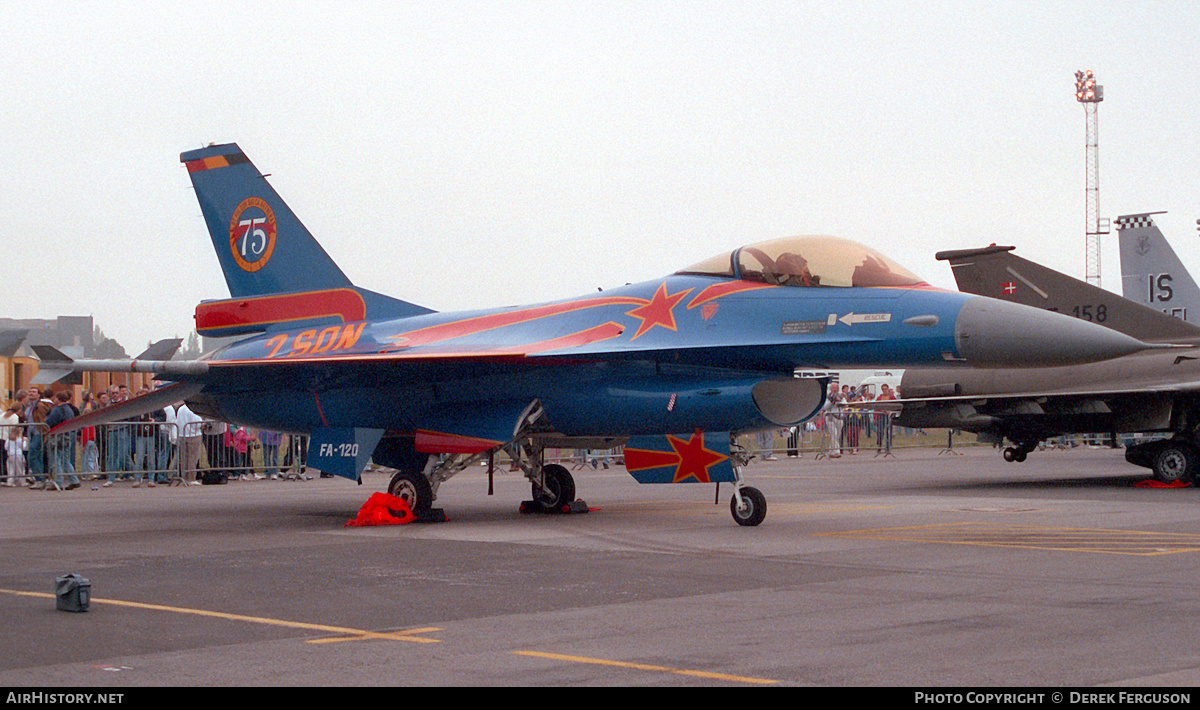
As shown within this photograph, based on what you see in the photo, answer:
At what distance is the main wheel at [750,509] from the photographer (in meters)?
11.6

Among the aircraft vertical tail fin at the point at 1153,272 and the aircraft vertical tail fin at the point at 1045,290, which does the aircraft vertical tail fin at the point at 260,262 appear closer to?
the aircraft vertical tail fin at the point at 1045,290

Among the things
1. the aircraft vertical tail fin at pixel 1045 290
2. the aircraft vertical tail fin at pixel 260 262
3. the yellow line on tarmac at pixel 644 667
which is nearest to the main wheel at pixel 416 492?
the aircraft vertical tail fin at pixel 260 262

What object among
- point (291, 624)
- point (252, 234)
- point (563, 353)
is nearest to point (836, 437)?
point (252, 234)

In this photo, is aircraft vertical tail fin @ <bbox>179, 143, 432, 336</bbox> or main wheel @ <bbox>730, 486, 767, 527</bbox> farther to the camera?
aircraft vertical tail fin @ <bbox>179, 143, 432, 336</bbox>

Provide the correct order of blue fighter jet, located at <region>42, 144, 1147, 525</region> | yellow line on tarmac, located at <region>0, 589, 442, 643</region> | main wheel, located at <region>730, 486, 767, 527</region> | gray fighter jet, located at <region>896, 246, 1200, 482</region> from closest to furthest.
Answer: yellow line on tarmac, located at <region>0, 589, 442, 643</region> < blue fighter jet, located at <region>42, 144, 1147, 525</region> < main wheel, located at <region>730, 486, 767, 527</region> < gray fighter jet, located at <region>896, 246, 1200, 482</region>

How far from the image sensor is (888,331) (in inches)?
429

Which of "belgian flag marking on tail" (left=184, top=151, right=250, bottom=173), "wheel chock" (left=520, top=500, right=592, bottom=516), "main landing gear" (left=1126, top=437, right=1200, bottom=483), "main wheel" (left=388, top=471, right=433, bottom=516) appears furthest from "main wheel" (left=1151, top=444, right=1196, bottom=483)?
"belgian flag marking on tail" (left=184, top=151, right=250, bottom=173)

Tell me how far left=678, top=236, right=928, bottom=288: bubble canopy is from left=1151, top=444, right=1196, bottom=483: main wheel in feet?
25.6

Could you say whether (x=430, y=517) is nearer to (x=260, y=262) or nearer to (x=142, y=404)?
(x=142, y=404)

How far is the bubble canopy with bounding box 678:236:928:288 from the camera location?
11359 mm

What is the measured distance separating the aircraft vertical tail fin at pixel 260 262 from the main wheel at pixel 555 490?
255 centimetres

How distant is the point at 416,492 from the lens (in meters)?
13.1

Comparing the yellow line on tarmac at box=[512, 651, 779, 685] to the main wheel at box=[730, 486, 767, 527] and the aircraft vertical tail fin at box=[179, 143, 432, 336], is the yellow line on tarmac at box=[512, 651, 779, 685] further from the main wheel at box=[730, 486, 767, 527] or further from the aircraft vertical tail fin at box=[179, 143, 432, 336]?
the aircraft vertical tail fin at box=[179, 143, 432, 336]

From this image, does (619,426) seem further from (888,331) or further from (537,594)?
(537,594)
